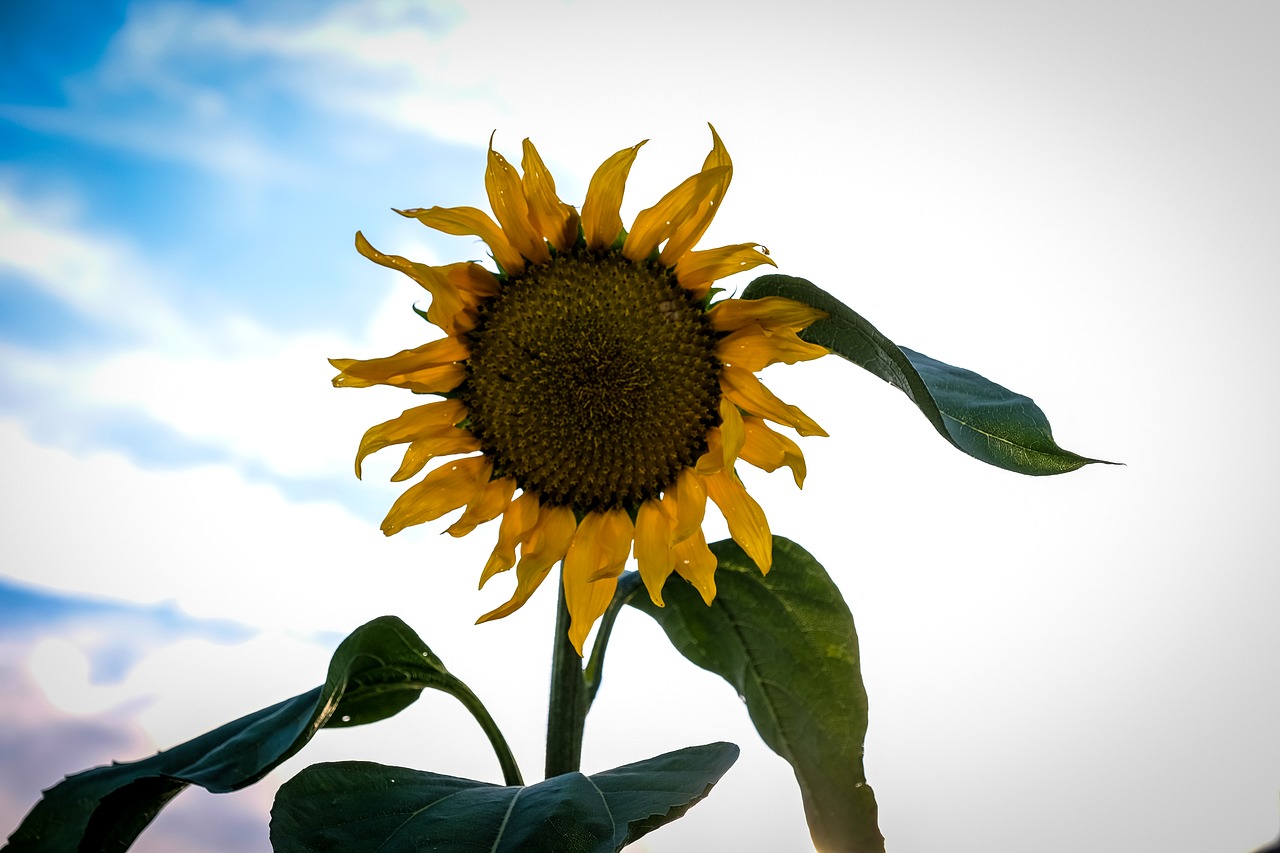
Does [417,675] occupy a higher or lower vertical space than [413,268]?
lower

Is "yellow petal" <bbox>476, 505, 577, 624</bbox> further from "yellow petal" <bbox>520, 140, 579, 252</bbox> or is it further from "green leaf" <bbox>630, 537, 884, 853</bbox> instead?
"yellow petal" <bbox>520, 140, 579, 252</bbox>

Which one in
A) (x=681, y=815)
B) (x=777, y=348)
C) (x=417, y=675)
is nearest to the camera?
(x=681, y=815)

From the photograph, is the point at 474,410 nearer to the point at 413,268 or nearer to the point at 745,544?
the point at 413,268

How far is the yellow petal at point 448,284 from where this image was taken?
2.58ft

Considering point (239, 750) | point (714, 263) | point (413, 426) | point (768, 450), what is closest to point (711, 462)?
point (768, 450)

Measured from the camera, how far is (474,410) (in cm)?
85

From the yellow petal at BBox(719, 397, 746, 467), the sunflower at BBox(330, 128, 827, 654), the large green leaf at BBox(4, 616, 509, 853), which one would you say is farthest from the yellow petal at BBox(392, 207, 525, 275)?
the large green leaf at BBox(4, 616, 509, 853)

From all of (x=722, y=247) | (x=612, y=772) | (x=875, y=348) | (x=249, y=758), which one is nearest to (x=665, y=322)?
(x=722, y=247)

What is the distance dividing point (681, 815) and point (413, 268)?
0.47 m

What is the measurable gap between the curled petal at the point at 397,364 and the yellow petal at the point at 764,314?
8.8 inches

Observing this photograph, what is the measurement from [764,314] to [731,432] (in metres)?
0.11

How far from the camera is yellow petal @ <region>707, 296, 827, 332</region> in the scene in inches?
30.0

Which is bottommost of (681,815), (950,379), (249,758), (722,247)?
(681,815)

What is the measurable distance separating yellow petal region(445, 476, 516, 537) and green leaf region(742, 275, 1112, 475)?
0.28m
